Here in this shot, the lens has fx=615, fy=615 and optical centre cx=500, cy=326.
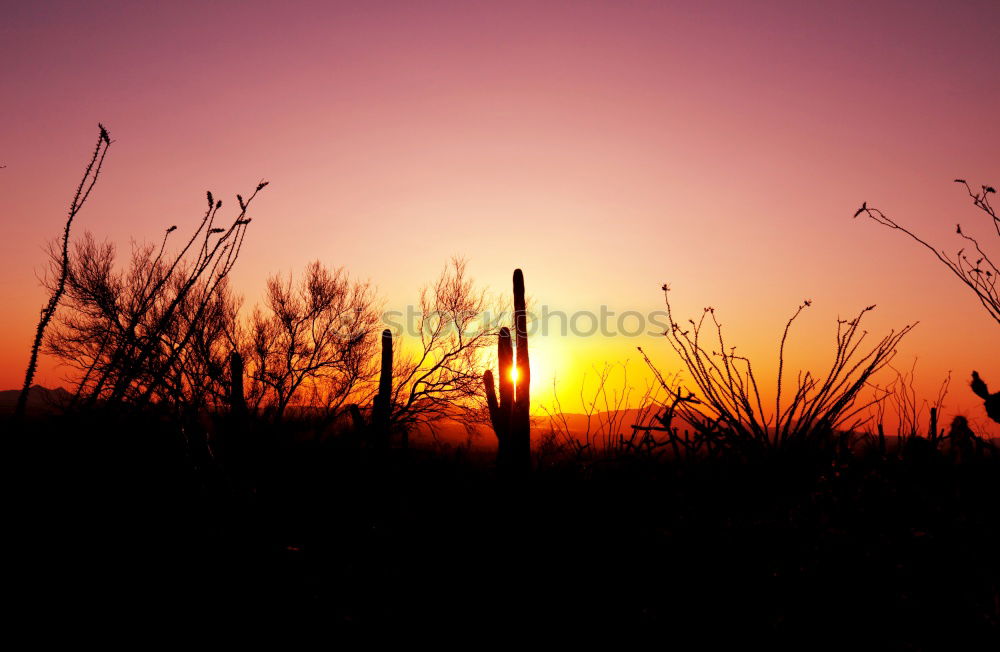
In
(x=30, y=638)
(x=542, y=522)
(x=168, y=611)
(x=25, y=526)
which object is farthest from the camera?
(x=542, y=522)

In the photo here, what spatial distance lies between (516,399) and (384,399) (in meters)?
4.01

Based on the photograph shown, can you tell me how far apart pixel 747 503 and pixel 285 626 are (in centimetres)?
337

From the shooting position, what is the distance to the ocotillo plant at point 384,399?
916 cm

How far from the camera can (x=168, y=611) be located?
11.0 ft

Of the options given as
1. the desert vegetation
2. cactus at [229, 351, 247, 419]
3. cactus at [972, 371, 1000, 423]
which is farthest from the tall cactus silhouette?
cactus at [229, 351, 247, 419]

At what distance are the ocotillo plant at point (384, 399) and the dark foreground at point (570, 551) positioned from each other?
2866 mm

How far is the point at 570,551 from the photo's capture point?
15.7ft

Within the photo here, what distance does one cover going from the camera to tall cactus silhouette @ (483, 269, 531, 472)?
733 cm

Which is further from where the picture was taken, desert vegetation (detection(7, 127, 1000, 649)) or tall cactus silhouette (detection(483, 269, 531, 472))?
tall cactus silhouette (detection(483, 269, 531, 472))

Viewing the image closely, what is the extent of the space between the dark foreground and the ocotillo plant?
2.87 meters

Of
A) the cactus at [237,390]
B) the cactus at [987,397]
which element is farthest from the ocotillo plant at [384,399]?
the cactus at [987,397]

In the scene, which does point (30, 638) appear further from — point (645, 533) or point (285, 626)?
point (645, 533)

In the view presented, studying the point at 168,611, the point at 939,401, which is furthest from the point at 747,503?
the point at 168,611

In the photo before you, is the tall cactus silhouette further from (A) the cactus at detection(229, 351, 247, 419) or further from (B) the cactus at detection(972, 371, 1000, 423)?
(A) the cactus at detection(229, 351, 247, 419)
